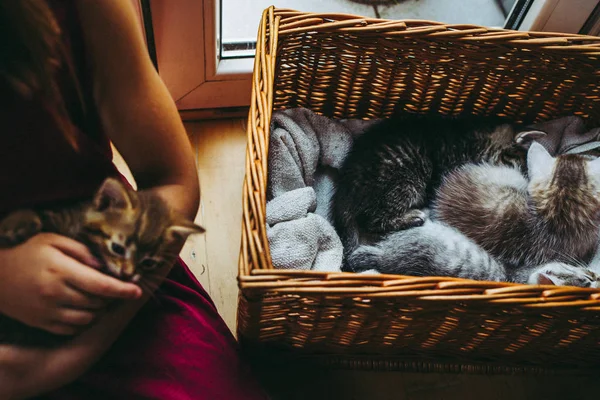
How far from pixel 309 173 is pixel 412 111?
0.35 m

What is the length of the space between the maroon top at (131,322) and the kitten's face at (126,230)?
0.09m

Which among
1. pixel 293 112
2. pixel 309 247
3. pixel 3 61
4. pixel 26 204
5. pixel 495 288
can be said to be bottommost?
pixel 309 247

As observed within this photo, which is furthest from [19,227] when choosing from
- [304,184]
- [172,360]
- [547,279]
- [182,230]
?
[547,279]

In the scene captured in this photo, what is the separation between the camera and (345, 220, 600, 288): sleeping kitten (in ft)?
3.75

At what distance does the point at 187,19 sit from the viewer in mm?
1361

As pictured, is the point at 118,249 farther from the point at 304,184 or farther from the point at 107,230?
the point at 304,184

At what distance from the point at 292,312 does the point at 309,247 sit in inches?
10.4

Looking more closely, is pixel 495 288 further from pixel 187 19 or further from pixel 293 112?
pixel 187 19

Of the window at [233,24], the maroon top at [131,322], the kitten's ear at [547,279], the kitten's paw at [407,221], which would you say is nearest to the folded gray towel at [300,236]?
the kitten's paw at [407,221]

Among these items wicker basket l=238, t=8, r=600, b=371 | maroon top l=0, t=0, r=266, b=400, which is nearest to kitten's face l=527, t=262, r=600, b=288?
wicker basket l=238, t=8, r=600, b=371

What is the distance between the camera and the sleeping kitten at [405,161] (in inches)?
49.0

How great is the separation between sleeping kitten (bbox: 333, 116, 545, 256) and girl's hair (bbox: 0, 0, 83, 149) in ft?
2.58

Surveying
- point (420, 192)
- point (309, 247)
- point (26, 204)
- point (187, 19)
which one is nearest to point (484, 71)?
point (420, 192)

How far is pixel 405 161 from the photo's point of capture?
128 cm
